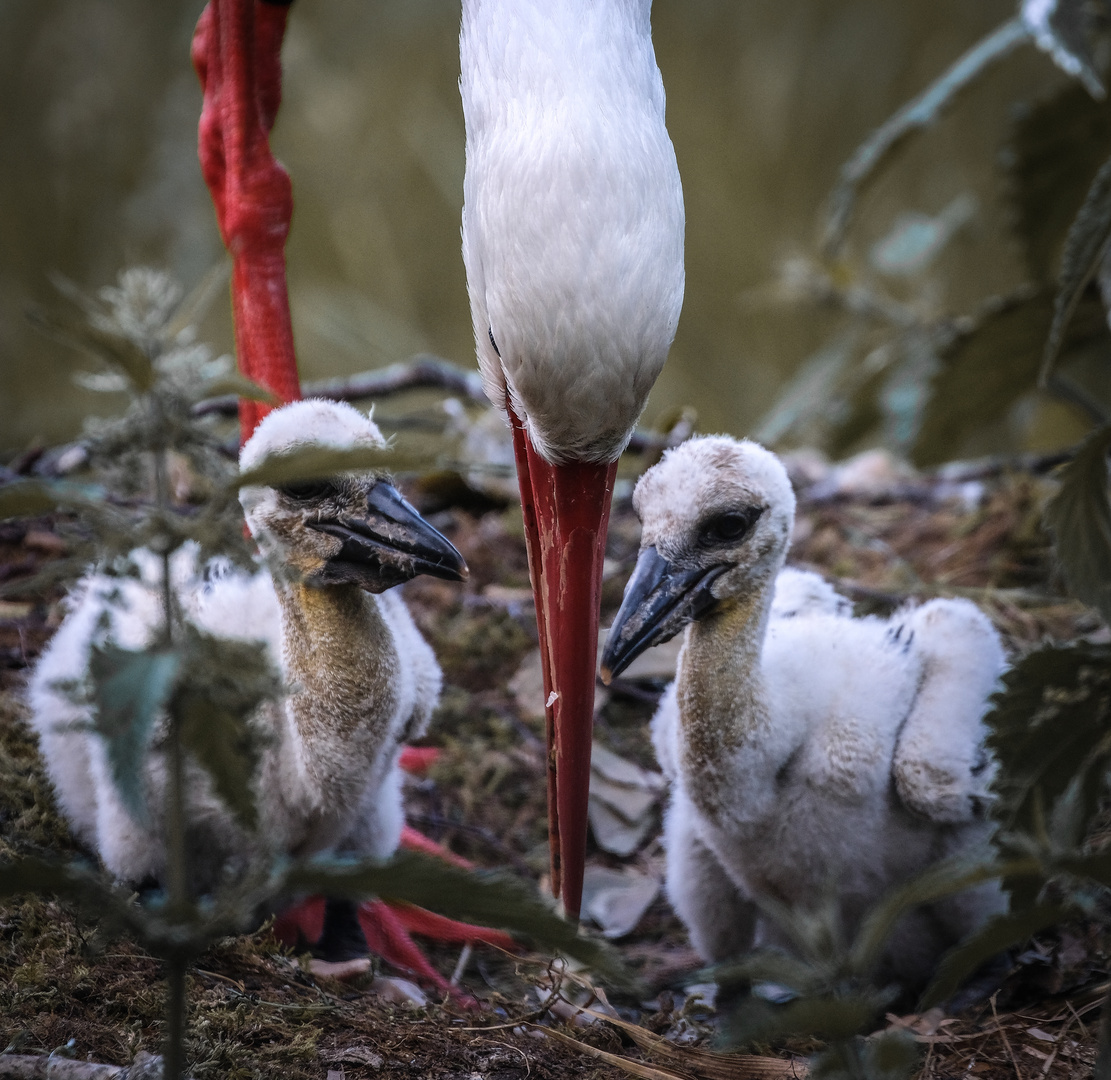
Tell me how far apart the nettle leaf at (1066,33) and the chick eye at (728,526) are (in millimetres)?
970

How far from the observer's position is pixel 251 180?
8.82 ft

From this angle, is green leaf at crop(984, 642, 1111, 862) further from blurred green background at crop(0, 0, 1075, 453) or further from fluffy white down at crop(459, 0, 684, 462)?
blurred green background at crop(0, 0, 1075, 453)

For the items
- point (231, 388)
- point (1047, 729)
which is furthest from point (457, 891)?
point (1047, 729)

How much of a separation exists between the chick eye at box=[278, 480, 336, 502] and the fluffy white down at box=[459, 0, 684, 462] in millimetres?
364

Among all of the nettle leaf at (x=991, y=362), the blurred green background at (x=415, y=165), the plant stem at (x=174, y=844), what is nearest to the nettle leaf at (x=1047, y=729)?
the plant stem at (x=174, y=844)

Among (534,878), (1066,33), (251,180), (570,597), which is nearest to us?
(570,597)

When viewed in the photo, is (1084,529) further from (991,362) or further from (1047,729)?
(991,362)

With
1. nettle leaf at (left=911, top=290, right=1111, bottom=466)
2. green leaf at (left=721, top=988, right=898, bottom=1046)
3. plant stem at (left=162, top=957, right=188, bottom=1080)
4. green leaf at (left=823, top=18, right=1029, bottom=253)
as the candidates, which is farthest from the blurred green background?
plant stem at (left=162, top=957, right=188, bottom=1080)

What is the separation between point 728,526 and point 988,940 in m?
0.95

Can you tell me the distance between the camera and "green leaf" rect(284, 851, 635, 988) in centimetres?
109

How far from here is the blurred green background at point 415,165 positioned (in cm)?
530

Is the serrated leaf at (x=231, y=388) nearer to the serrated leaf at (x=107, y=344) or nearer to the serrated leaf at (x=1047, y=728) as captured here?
the serrated leaf at (x=107, y=344)

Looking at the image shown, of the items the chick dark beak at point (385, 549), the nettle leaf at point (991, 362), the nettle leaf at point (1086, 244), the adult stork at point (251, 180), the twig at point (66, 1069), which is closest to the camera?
the twig at point (66, 1069)

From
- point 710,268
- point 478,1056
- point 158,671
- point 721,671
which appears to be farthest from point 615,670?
point 710,268
